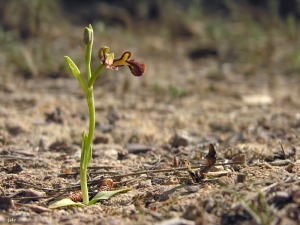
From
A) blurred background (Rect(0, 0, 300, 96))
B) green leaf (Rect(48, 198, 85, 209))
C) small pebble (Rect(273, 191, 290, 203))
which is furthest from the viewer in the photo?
blurred background (Rect(0, 0, 300, 96))

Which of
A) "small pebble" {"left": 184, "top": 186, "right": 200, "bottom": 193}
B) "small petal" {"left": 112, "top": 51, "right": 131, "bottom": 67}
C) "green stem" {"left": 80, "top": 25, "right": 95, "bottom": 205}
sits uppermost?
"small petal" {"left": 112, "top": 51, "right": 131, "bottom": 67}

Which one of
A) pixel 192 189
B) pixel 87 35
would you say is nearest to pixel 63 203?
pixel 192 189

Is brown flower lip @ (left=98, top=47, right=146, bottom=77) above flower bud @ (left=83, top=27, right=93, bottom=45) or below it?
below

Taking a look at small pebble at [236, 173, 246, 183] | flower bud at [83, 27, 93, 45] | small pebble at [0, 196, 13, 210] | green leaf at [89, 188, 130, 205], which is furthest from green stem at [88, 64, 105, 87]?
small pebble at [236, 173, 246, 183]

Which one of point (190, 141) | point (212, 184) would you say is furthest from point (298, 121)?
point (212, 184)

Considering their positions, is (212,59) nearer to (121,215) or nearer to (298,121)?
(298,121)

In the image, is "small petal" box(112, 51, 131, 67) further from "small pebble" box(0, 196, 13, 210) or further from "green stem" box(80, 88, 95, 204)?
"small pebble" box(0, 196, 13, 210)

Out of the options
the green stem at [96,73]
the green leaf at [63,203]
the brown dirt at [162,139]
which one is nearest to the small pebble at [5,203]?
the brown dirt at [162,139]
